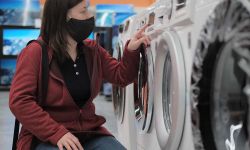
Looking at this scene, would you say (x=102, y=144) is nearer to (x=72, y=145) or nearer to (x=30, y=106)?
(x=72, y=145)

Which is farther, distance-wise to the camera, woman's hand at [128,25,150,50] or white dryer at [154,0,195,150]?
woman's hand at [128,25,150,50]

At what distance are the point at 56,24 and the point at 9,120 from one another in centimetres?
262

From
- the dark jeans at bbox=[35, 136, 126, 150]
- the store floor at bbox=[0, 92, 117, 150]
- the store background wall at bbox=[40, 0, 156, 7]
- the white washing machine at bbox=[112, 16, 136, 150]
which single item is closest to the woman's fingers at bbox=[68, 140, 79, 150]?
the dark jeans at bbox=[35, 136, 126, 150]

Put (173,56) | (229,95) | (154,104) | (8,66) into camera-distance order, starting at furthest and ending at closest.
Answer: (8,66) → (154,104) → (173,56) → (229,95)

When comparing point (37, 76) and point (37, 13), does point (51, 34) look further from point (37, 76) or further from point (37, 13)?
point (37, 13)

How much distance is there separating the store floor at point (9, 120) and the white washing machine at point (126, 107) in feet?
2.54

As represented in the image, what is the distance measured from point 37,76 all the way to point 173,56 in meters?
0.56

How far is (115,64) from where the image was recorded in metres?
1.87

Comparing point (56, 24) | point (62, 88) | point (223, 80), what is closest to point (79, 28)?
point (56, 24)

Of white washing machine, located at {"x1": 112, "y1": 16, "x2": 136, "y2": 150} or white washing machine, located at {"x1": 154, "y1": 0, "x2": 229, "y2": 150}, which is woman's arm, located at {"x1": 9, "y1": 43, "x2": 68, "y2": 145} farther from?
white washing machine, located at {"x1": 112, "y1": 16, "x2": 136, "y2": 150}

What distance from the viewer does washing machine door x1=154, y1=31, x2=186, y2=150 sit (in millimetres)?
1301

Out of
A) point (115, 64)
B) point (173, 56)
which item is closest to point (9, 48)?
point (115, 64)

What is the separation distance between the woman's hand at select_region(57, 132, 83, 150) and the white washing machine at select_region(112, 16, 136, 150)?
0.78m

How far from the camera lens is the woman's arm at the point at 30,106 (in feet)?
5.00
